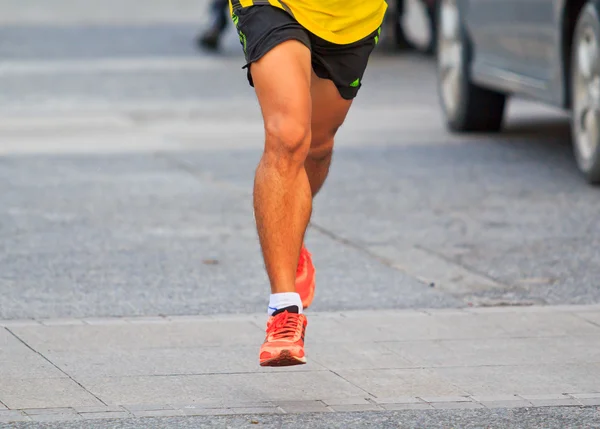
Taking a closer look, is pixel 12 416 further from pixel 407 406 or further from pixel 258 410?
pixel 407 406

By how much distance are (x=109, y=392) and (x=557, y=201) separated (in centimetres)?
410

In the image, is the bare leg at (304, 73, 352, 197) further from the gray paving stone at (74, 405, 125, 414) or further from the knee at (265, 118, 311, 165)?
the gray paving stone at (74, 405, 125, 414)

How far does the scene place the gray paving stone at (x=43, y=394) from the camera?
4.17 meters

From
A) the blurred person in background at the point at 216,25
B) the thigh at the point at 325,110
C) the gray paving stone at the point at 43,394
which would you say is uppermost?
the thigh at the point at 325,110

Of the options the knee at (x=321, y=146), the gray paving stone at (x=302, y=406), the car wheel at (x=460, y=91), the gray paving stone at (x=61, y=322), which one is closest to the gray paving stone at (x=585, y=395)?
the gray paving stone at (x=302, y=406)

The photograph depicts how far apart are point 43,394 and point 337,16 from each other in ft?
4.83

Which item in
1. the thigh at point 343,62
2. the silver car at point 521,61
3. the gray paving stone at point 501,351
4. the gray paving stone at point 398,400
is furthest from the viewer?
the silver car at point 521,61

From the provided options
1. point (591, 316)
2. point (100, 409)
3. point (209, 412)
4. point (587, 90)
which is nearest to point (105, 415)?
point (100, 409)

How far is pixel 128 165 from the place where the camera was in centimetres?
927

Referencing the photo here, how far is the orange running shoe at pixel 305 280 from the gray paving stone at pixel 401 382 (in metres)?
0.49

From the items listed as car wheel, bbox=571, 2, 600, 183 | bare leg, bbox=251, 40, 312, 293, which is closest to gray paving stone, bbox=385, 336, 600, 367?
bare leg, bbox=251, 40, 312, 293

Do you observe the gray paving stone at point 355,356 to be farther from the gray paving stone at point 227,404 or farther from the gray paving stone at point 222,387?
the gray paving stone at point 227,404

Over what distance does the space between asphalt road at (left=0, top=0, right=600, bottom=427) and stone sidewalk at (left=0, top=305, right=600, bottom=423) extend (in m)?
0.20

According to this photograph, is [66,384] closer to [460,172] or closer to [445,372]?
[445,372]
